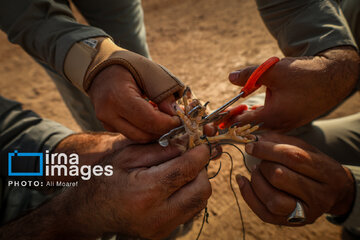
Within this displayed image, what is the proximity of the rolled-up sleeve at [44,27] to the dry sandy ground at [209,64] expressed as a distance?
58.7 inches

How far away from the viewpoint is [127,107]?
44.1 inches

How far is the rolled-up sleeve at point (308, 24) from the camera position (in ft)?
4.90

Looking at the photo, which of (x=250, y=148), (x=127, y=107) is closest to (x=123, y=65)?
(x=127, y=107)

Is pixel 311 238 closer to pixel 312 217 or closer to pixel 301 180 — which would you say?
pixel 312 217

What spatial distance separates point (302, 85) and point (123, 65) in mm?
1003

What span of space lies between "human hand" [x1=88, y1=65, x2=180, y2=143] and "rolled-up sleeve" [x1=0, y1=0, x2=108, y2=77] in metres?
0.34

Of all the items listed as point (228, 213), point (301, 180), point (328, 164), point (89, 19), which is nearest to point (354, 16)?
point (328, 164)

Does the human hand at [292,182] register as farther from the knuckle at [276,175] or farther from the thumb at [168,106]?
the thumb at [168,106]

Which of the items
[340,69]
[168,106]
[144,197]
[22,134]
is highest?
[340,69]

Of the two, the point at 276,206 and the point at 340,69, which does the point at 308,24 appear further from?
the point at 276,206

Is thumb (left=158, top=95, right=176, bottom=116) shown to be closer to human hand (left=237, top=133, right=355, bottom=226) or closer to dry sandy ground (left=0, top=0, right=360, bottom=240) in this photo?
human hand (left=237, top=133, right=355, bottom=226)

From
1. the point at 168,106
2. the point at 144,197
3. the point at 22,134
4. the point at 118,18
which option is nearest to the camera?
the point at 144,197

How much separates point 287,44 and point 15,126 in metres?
1.96

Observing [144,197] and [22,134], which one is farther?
[22,134]
